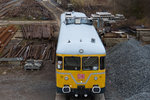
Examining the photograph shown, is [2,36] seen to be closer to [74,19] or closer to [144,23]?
[74,19]

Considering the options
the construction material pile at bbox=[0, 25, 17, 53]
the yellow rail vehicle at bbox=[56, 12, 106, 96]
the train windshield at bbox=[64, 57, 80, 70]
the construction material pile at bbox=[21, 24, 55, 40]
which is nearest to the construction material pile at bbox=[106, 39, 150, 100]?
the yellow rail vehicle at bbox=[56, 12, 106, 96]

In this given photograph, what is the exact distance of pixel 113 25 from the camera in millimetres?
23422

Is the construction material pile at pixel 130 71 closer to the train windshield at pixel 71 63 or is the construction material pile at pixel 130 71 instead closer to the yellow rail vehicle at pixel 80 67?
the yellow rail vehicle at pixel 80 67

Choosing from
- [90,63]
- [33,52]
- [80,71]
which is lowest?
[33,52]

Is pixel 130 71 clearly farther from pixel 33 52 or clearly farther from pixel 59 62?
pixel 33 52

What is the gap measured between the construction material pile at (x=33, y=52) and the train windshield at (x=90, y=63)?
7054 mm

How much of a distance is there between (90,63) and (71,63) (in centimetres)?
79

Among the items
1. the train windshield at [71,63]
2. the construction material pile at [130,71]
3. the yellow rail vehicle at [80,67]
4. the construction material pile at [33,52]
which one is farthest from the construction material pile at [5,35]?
the train windshield at [71,63]

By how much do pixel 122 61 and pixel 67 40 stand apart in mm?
4820

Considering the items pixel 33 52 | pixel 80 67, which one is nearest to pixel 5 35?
pixel 33 52

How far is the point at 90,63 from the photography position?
8.53m

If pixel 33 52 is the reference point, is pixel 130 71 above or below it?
below

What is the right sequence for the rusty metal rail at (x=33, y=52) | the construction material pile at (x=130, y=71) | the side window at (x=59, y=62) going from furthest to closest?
the rusty metal rail at (x=33, y=52), the construction material pile at (x=130, y=71), the side window at (x=59, y=62)

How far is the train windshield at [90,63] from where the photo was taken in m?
8.48
